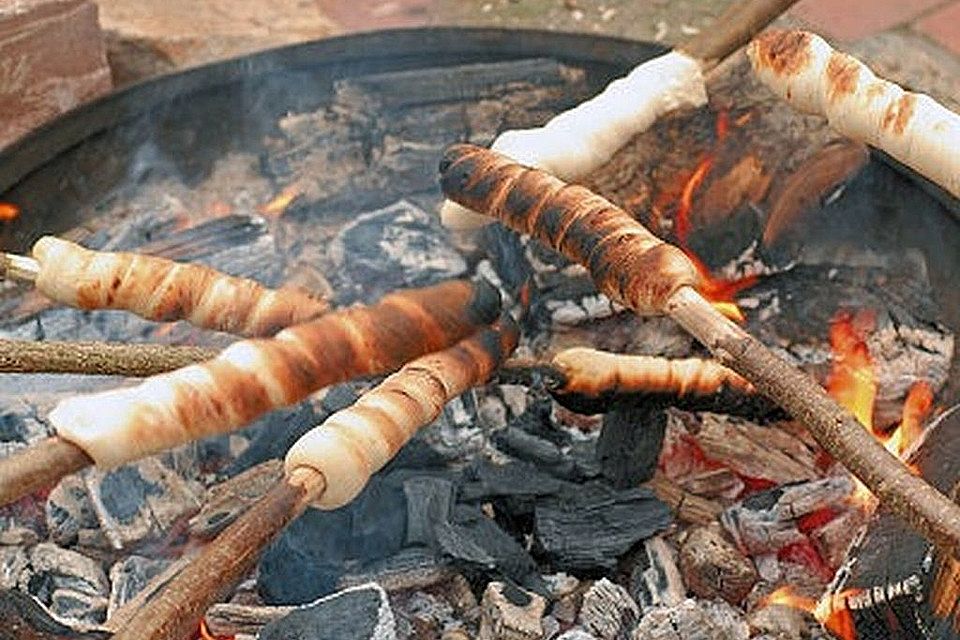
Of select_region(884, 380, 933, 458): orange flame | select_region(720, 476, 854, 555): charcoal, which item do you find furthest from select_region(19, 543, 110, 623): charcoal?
select_region(884, 380, 933, 458): orange flame

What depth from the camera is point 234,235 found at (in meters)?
3.29

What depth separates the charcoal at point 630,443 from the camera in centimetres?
258

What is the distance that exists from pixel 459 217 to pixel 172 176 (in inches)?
57.9

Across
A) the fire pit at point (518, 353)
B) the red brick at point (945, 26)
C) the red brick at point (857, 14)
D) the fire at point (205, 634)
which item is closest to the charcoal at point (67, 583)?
the fire pit at point (518, 353)

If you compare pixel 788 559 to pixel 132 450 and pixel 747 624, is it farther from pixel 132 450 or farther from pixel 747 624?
pixel 132 450

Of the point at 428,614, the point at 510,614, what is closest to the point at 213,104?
the point at 428,614

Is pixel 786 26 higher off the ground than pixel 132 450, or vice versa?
pixel 132 450

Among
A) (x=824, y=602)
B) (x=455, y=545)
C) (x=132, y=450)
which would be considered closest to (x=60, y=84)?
(x=455, y=545)

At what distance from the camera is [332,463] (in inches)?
68.2

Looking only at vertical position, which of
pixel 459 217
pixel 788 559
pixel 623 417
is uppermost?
pixel 459 217

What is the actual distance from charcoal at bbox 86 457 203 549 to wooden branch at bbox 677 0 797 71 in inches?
55.9

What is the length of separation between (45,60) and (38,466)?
2.48 metres

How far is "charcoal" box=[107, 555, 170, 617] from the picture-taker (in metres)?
2.41

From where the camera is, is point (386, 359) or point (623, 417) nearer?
point (386, 359)
